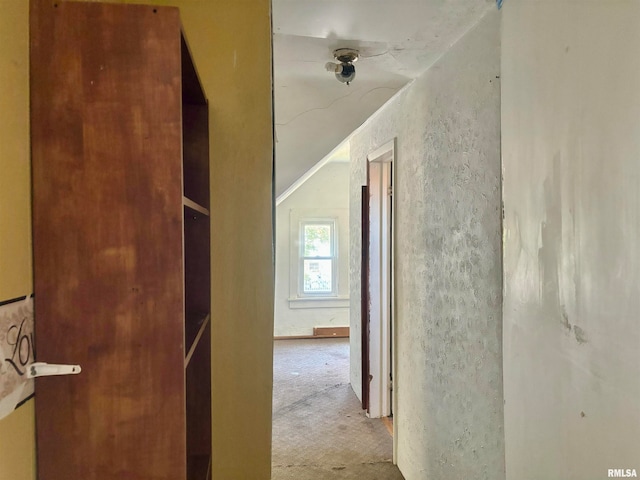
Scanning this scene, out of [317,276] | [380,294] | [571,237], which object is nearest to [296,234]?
[317,276]

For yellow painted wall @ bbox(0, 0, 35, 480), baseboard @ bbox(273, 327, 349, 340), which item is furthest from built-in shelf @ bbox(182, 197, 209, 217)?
baseboard @ bbox(273, 327, 349, 340)

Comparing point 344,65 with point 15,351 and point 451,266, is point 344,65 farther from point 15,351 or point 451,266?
point 15,351

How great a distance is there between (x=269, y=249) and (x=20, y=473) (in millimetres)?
796

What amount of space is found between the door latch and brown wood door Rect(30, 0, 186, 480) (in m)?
0.01

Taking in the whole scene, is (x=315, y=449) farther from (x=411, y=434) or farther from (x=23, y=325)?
(x=23, y=325)

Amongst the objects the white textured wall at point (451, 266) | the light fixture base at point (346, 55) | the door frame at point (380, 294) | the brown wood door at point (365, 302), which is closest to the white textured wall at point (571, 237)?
the white textured wall at point (451, 266)

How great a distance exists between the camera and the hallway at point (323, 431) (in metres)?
2.53

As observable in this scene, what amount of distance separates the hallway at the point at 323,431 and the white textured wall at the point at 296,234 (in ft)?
4.30

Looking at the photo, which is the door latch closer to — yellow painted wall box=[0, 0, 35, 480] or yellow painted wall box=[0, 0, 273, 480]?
yellow painted wall box=[0, 0, 35, 480]

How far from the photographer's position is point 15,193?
74 cm

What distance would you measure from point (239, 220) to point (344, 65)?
94 cm

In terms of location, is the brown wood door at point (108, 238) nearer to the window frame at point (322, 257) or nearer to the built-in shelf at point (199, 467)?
the built-in shelf at point (199, 467)

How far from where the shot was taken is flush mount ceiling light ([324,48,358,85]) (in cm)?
177

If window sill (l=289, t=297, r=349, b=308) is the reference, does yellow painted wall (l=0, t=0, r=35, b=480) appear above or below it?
above
